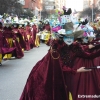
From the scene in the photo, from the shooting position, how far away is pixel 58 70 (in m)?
4.50

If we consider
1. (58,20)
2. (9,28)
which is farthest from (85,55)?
(9,28)

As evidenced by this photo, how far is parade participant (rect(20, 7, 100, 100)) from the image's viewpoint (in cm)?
451

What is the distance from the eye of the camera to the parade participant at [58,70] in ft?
14.8

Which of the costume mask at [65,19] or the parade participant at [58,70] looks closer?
the parade participant at [58,70]

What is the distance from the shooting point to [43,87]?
4.58 metres

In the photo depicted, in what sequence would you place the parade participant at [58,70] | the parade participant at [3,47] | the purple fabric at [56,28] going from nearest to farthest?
the parade participant at [58,70] → the purple fabric at [56,28] → the parade participant at [3,47]

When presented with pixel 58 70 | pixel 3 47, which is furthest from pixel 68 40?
pixel 3 47

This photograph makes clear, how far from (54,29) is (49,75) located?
2.08 feet

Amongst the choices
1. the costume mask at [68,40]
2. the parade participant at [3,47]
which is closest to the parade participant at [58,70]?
the costume mask at [68,40]

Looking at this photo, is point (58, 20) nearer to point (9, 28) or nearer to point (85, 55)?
point (85, 55)

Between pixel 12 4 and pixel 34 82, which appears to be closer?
pixel 34 82

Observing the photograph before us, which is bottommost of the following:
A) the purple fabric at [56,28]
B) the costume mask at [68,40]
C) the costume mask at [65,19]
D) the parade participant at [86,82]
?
the parade participant at [86,82]

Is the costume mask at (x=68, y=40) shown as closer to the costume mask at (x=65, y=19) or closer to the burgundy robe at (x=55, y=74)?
the burgundy robe at (x=55, y=74)

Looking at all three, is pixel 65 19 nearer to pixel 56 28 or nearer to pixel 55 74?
pixel 56 28
